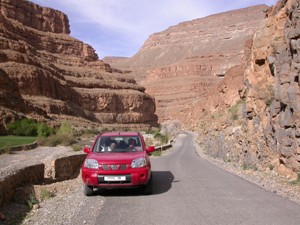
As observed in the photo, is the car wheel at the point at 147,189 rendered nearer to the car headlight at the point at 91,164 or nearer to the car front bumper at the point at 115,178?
the car front bumper at the point at 115,178

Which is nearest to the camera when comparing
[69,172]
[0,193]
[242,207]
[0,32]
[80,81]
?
[242,207]

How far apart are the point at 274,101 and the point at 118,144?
7.44 meters

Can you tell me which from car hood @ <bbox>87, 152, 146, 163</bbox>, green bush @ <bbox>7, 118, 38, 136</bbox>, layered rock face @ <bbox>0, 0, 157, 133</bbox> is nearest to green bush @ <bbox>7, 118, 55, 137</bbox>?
green bush @ <bbox>7, 118, 38, 136</bbox>

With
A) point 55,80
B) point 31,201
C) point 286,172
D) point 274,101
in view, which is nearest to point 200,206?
point 31,201

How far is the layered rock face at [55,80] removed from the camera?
220ft

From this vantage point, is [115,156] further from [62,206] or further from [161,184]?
[161,184]

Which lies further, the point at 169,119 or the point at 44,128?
the point at 169,119

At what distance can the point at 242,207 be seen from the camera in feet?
26.2

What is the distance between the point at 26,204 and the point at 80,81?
92.9 metres

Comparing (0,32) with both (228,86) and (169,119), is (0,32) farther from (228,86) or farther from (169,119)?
(169,119)

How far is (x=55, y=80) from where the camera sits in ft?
266

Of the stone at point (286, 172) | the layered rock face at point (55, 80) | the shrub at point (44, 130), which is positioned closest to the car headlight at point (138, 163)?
the stone at point (286, 172)

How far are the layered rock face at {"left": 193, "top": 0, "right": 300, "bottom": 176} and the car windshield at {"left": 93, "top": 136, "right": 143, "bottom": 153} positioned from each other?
5.17 m

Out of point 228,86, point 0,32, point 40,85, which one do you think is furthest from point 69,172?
point 0,32
